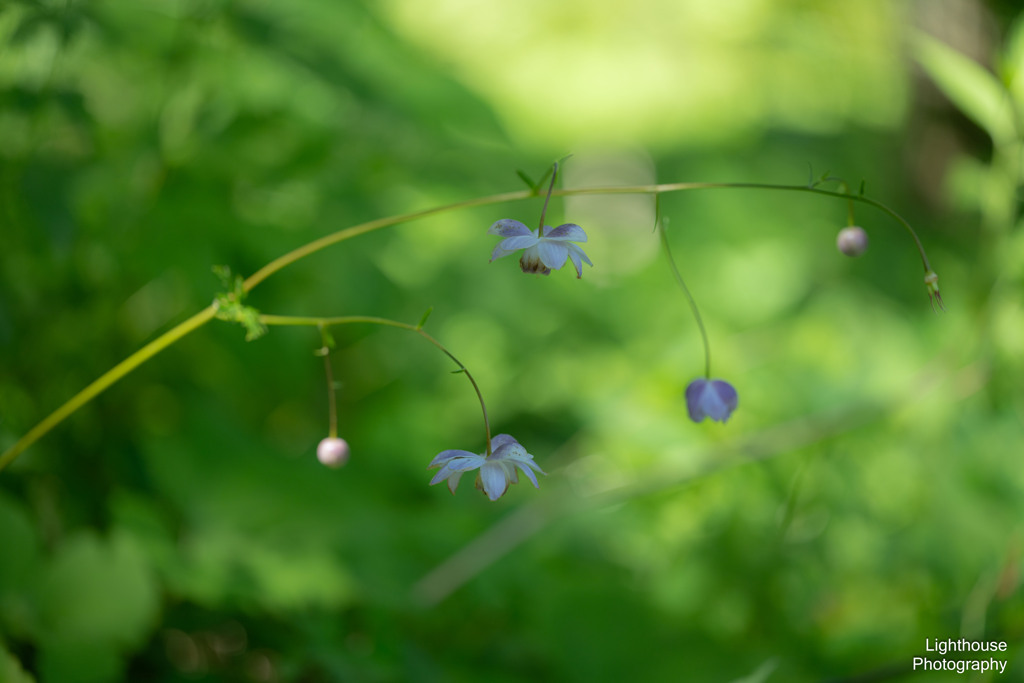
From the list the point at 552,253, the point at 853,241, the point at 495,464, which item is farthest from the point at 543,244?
the point at 853,241

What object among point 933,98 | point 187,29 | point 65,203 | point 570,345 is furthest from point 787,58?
point 65,203

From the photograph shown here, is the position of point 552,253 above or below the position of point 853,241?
below

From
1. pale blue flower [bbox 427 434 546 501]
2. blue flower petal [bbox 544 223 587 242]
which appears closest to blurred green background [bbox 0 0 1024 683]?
blue flower petal [bbox 544 223 587 242]

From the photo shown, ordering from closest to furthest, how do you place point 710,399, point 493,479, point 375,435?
1. point 493,479
2. point 710,399
3. point 375,435

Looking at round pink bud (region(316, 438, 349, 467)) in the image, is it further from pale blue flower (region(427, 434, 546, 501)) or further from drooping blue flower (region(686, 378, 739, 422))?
drooping blue flower (region(686, 378, 739, 422))

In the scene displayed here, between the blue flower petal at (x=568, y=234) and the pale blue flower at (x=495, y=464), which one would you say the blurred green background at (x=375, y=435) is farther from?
the pale blue flower at (x=495, y=464)

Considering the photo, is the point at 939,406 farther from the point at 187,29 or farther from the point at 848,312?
the point at 187,29

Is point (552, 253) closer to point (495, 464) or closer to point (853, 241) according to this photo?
point (495, 464)
